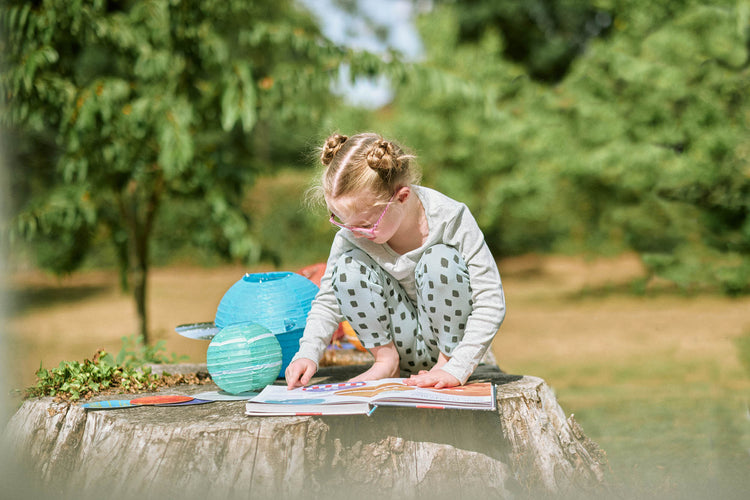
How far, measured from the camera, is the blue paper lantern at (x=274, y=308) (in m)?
2.49

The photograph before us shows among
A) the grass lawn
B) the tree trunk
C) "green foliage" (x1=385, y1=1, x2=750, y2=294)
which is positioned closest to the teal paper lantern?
the grass lawn

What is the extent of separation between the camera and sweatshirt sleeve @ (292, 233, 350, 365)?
7.63 ft

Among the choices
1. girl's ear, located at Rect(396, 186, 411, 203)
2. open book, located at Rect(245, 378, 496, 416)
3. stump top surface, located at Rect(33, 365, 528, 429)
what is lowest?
stump top surface, located at Rect(33, 365, 528, 429)

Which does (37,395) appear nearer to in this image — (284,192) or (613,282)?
(613,282)

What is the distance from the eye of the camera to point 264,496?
6.29 ft

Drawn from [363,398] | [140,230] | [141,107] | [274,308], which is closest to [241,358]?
[274,308]

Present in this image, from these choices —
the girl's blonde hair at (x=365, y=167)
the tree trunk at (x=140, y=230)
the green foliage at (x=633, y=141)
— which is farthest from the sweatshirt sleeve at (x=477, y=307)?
the green foliage at (x=633, y=141)

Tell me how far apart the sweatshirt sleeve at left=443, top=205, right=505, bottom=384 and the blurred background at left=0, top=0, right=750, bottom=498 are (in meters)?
0.53

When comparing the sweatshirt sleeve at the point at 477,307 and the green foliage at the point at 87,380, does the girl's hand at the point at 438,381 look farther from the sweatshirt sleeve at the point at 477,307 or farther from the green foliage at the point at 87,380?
the green foliage at the point at 87,380

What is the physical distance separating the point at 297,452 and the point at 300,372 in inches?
12.8

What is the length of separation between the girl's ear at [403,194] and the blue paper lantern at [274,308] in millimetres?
609

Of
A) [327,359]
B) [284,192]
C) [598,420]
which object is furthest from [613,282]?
[327,359]

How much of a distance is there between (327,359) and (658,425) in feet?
5.67

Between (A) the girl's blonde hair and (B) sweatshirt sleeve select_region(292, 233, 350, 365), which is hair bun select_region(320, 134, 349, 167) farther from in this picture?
(B) sweatshirt sleeve select_region(292, 233, 350, 365)
